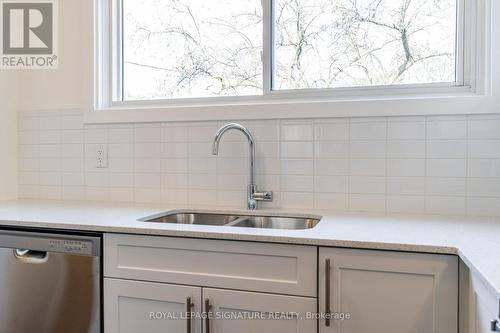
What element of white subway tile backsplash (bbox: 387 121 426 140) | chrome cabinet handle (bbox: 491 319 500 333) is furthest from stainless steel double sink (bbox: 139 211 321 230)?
chrome cabinet handle (bbox: 491 319 500 333)

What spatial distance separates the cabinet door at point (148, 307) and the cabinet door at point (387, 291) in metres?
0.46

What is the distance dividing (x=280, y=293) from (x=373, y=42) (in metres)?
1.27

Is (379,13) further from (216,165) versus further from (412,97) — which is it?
(216,165)

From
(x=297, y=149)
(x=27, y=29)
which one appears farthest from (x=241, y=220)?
(x=27, y=29)

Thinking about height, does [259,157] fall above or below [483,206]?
above

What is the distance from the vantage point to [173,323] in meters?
1.38

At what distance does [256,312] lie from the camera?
1.30 m

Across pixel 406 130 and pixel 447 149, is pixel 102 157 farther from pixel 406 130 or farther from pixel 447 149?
pixel 447 149

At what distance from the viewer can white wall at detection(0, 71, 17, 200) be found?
2215 mm

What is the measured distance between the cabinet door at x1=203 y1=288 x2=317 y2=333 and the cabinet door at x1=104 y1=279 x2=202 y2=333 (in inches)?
2.3

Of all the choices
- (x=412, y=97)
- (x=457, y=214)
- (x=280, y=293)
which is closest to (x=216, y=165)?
(x=280, y=293)

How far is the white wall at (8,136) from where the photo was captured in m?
2.21

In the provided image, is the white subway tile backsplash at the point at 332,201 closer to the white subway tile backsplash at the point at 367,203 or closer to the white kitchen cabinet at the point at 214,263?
the white subway tile backsplash at the point at 367,203

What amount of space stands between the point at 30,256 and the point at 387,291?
135cm
